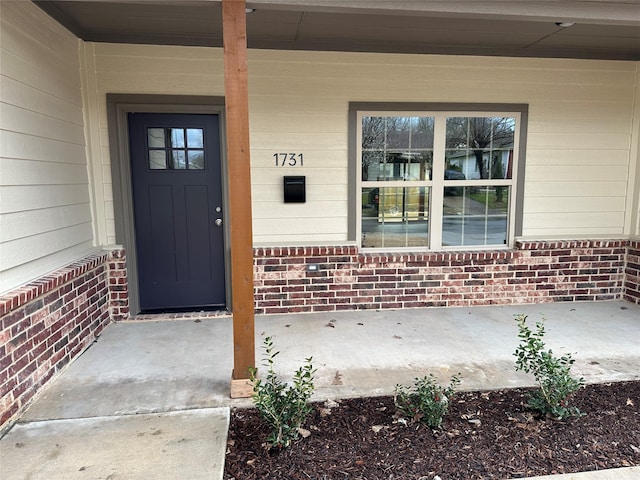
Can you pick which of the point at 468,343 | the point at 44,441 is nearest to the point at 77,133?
the point at 44,441

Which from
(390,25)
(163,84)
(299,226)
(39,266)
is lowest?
(39,266)

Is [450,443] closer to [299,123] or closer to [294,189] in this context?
[294,189]

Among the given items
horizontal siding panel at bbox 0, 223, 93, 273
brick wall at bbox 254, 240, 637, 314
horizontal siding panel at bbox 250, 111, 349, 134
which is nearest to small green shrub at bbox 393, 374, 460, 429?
brick wall at bbox 254, 240, 637, 314

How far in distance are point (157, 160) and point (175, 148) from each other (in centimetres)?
21

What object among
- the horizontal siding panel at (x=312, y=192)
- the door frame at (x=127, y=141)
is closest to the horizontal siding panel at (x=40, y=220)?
the door frame at (x=127, y=141)

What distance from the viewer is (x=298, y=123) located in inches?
164

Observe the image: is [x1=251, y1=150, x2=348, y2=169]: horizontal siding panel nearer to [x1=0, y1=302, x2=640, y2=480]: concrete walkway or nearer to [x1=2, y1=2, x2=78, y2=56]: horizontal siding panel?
[x1=0, y1=302, x2=640, y2=480]: concrete walkway

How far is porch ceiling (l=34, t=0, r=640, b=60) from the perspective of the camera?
2787 mm

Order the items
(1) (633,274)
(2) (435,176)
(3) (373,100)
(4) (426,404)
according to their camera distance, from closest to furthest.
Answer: (4) (426,404) → (3) (373,100) → (2) (435,176) → (1) (633,274)

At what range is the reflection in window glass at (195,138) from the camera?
13.5ft

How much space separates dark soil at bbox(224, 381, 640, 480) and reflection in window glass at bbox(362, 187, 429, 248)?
83.2 inches

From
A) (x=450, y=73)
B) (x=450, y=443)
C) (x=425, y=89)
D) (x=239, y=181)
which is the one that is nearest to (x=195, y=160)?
(x=239, y=181)

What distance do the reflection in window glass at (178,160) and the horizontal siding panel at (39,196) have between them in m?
0.80

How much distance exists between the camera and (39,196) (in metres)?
2.99
